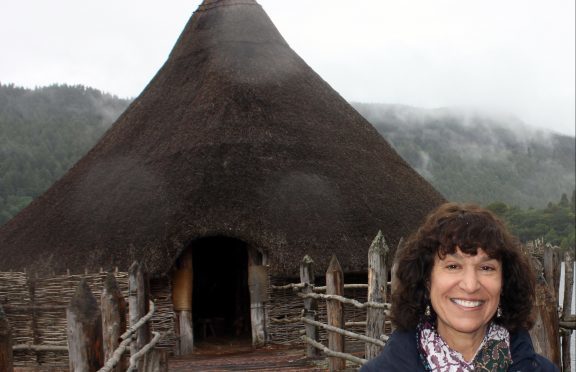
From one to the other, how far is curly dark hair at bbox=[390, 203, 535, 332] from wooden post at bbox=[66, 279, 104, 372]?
5.33 feet

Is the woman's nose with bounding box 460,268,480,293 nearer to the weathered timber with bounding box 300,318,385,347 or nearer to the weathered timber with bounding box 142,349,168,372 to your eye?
the weathered timber with bounding box 142,349,168,372

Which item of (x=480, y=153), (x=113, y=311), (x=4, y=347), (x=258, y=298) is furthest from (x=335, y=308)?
(x=480, y=153)

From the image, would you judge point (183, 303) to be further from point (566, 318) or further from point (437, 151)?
point (437, 151)

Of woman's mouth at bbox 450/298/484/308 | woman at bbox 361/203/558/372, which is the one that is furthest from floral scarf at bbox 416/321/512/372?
woman's mouth at bbox 450/298/484/308

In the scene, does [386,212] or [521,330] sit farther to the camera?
[386,212]

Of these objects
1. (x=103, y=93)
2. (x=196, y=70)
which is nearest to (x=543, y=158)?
(x=103, y=93)

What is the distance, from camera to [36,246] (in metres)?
11.9

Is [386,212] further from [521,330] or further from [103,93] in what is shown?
[103,93]

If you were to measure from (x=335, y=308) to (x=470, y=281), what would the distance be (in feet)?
16.2

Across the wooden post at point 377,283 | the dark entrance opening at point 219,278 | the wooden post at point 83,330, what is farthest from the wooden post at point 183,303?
the wooden post at point 83,330

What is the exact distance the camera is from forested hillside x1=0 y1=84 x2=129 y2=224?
1423 inches

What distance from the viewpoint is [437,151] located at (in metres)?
104

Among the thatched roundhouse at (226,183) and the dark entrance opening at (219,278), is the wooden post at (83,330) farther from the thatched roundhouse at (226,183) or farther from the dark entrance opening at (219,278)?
the dark entrance opening at (219,278)

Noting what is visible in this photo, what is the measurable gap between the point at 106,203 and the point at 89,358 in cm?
837
